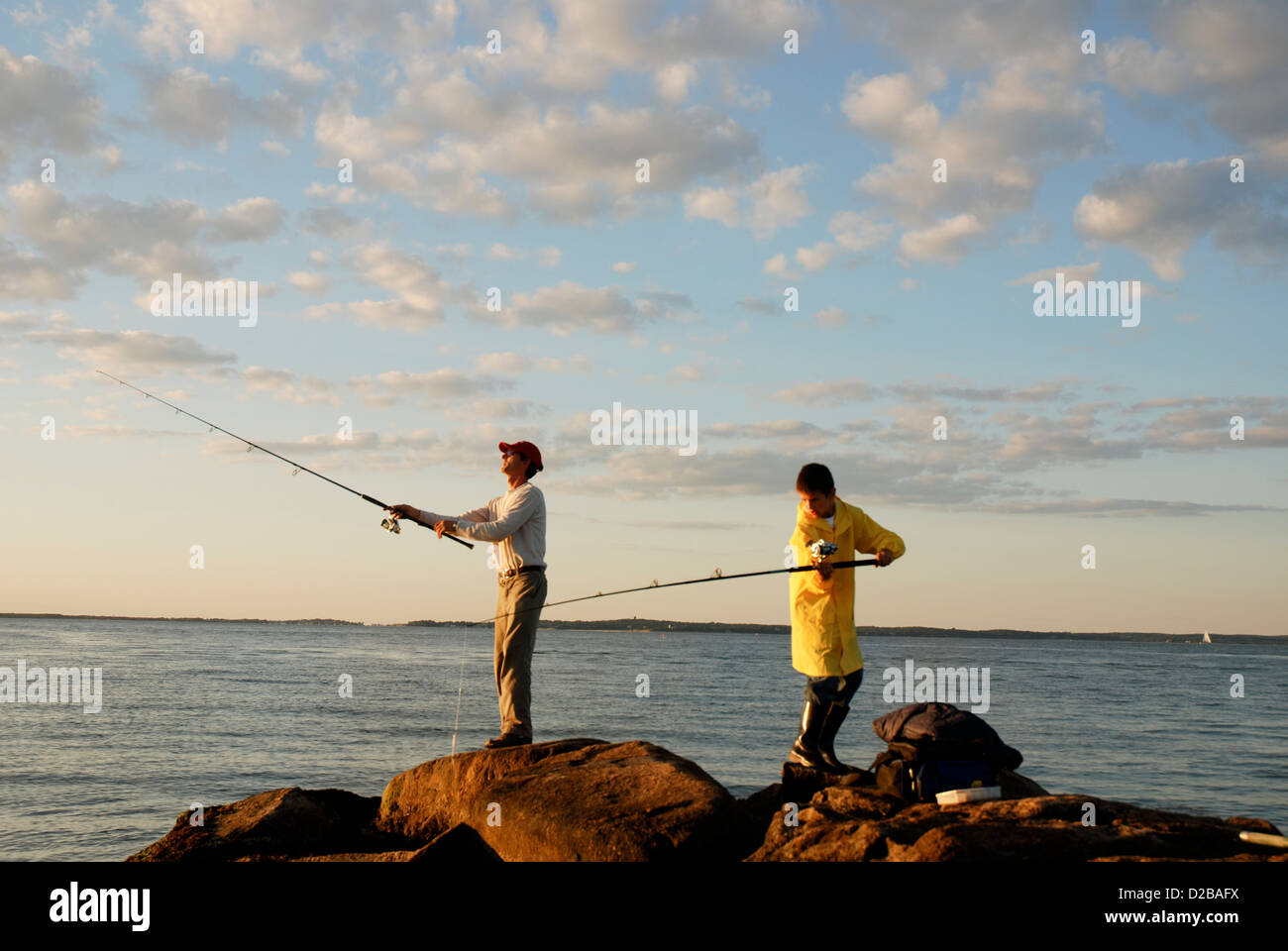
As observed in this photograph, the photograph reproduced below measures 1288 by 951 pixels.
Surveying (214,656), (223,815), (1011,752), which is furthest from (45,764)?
(214,656)

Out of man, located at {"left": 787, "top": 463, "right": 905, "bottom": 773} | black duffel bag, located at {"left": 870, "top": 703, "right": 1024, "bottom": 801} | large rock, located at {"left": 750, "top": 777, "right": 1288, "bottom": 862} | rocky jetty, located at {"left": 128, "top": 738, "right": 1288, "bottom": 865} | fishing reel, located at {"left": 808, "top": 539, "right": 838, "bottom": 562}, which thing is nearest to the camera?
large rock, located at {"left": 750, "top": 777, "right": 1288, "bottom": 862}

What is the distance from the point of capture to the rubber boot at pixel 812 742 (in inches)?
251

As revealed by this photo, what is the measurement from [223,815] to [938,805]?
522 centimetres

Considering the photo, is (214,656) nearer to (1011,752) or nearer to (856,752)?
(856,752)

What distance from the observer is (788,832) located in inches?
202

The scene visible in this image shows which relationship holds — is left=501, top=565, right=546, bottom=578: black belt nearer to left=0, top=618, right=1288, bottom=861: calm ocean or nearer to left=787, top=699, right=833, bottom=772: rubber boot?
left=787, top=699, right=833, bottom=772: rubber boot

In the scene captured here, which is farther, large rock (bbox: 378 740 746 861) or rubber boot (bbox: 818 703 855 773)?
rubber boot (bbox: 818 703 855 773)

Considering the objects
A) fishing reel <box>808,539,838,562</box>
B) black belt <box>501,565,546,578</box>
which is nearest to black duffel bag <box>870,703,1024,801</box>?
fishing reel <box>808,539,838,562</box>

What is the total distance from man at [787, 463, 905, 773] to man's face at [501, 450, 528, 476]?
78.2 inches

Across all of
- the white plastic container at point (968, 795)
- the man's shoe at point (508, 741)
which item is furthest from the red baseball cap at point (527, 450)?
the white plastic container at point (968, 795)

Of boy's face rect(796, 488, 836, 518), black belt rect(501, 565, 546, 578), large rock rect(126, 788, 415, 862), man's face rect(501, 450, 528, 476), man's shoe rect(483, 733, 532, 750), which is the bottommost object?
large rock rect(126, 788, 415, 862)

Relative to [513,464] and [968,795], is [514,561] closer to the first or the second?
[513,464]

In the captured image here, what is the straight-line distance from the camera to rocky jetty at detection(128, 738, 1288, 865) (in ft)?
14.7

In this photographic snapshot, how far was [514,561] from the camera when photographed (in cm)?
719
